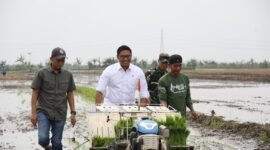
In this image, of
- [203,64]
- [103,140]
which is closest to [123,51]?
[103,140]

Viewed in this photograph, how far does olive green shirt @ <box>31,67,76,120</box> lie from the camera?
621 cm

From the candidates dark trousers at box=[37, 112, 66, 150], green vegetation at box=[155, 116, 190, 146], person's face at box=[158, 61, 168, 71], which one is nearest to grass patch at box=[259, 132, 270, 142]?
person's face at box=[158, 61, 168, 71]

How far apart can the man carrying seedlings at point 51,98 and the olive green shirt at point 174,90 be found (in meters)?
1.29

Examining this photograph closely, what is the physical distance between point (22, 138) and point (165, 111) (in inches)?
233

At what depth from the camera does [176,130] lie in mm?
5449

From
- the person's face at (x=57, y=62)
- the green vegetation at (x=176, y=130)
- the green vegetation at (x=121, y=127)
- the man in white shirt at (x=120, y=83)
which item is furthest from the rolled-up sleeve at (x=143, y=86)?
the green vegetation at (x=121, y=127)

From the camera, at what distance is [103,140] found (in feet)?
17.8

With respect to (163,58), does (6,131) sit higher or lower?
lower

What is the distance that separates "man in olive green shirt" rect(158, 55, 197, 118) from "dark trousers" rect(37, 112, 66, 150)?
143cm

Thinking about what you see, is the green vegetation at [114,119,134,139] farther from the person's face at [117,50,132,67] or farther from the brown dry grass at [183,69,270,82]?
the brown dry grass at [183,69,270,82]

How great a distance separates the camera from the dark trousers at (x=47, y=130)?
6.14 metres

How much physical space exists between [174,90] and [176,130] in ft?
3.95

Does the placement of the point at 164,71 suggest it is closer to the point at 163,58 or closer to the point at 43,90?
the point at 163,58

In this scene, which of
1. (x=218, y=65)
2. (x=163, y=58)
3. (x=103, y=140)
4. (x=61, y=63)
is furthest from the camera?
(x=218, y=65)
